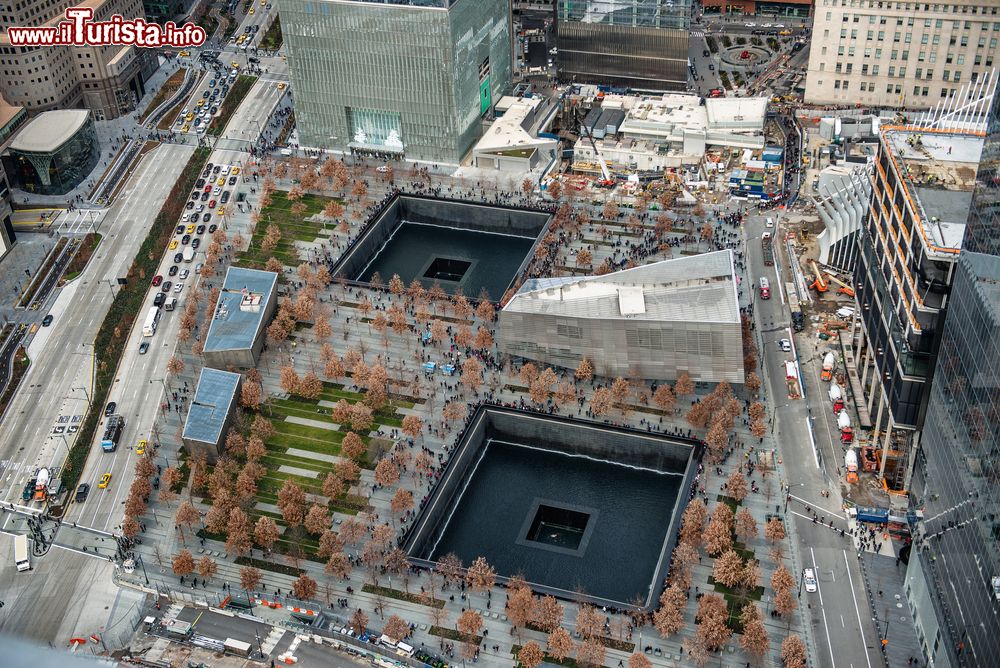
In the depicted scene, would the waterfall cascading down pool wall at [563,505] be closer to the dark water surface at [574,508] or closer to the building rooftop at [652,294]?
the dark water surface at [574,508]

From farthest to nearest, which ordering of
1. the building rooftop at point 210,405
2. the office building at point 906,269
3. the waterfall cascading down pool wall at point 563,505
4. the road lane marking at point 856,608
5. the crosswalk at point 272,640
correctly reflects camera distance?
the building rooftop at point 210,405
the waterfall cascading down pool wall at point 563,505
the office building at point 906,269
the crosswalk at point 272,640
the road lane marking at point 856,608

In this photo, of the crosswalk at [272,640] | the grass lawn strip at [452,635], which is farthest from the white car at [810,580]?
the crosswalk at [272,640]

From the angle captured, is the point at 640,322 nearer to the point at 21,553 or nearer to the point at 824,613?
the point at 824,613

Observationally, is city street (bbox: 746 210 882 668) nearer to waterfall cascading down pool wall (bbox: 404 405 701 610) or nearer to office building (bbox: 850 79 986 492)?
office building (bbox: 850 79 986 492)

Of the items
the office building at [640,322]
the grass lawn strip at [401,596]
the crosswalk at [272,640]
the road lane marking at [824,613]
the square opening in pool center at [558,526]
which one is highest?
the office building at [640,322]

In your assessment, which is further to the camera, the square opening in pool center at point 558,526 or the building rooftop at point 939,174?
the square opening in pool center at point 558,526

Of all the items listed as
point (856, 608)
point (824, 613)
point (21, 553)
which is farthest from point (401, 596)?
point (856, 608)
